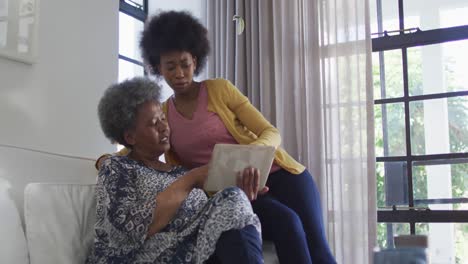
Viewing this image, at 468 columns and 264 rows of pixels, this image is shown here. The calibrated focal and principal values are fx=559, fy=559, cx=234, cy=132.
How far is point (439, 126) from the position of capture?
3.11 metres

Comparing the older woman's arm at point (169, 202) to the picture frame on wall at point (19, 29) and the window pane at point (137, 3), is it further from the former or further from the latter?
the window pane at point (137, 3)

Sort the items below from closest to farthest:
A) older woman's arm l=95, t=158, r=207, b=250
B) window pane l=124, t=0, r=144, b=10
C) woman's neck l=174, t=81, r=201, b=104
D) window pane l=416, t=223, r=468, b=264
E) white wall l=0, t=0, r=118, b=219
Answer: older woman's arm l=95, t=158, r=207, b=250
white wall l=0, t=0, r=118, b=219
woman's neck l=174, t=81, r=201, b=104
window pane l=416, t=223, r=468, b=264
window pane l=124, t=0, r=144, b=10

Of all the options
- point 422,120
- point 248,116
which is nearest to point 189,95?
point 248,116

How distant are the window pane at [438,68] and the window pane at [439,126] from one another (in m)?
0.07

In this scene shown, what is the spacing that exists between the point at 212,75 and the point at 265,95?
16.7 inches

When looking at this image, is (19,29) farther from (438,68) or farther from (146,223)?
(438,68)

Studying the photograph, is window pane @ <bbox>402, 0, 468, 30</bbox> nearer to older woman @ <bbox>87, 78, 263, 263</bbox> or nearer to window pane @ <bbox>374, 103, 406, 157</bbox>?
window pane @ <bbox>374, 103, 406, 157</bbox>

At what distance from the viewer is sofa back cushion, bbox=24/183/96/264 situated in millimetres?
1681

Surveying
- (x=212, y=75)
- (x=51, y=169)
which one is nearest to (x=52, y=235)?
(x=51, y=169)

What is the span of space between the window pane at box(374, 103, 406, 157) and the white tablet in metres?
1.62

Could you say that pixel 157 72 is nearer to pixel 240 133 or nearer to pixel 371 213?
pixel 240 133

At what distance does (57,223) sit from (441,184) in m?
2.15

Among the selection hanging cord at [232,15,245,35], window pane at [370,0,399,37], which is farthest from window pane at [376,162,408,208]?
hanging cord at [232,15,245,35]

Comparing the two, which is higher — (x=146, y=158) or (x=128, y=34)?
(x=128, y=34)
